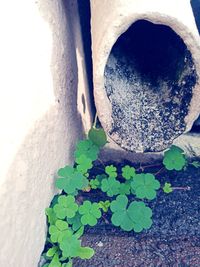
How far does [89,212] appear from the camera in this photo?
158 cm

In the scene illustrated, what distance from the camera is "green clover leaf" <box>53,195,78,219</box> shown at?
152cm

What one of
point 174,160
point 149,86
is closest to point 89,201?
point 174,160

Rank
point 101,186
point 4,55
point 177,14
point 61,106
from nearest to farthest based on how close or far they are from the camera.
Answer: point 4,55 → point 177,14 → point 61,106 → point 101,186

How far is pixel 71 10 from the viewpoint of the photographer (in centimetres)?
174

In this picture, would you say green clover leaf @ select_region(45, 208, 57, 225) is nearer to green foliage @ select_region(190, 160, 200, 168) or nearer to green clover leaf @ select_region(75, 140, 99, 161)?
green clover leaf @ select_region(75, 140, 99, 161)

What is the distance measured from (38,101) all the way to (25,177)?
0.24m

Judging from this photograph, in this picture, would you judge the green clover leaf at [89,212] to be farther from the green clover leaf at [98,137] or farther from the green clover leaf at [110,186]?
the green clover leaf at [98,137]

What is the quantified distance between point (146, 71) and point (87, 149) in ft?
1.27

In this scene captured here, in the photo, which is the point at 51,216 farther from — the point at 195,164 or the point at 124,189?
the point at 195,164

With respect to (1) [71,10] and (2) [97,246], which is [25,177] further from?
(1) [71,10]

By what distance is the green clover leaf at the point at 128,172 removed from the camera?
5.72ft

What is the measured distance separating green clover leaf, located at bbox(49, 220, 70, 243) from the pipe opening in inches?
13.3

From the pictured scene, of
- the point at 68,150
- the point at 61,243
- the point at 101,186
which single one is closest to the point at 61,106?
the point at 68,150

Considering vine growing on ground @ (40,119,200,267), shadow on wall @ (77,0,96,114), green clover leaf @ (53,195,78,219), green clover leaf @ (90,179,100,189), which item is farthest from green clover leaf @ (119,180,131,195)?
shadow on wall @ (77,0,96,114)
